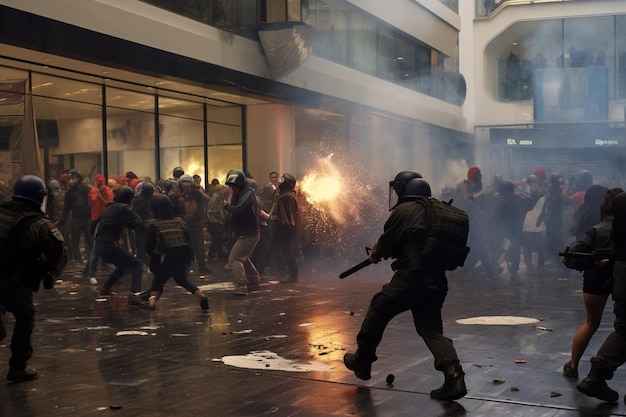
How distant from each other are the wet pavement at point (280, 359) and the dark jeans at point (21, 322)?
0.67 feet

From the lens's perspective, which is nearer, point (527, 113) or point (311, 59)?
point (311, 59)

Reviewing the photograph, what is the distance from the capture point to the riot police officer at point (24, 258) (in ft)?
20.5

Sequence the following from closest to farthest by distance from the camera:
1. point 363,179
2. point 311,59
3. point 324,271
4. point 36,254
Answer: point 36,254 < point 324,271 < point 363,179 < point 311,59

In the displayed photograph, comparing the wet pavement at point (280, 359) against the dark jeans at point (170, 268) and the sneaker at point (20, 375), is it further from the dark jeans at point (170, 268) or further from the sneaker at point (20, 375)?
the dark jeans at point (170, 268)

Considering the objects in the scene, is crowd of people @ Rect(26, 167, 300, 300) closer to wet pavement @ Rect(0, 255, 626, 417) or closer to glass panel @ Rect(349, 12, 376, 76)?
wet pavement @ Rect(0, 255, 626, 417)

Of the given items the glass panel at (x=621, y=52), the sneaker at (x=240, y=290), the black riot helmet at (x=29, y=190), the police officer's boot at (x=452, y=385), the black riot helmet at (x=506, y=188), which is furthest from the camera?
the glass panel at (x=621, y=52)

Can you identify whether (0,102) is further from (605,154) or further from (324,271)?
(605,154)

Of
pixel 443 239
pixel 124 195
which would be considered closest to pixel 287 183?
pixel 124 195

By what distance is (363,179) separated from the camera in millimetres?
16703

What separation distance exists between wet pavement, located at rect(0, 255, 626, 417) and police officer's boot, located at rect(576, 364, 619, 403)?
59mm

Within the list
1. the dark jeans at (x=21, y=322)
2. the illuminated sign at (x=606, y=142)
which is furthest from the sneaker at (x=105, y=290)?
the illuminated sign at (x=606, y=142)

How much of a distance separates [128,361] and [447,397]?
284 cm

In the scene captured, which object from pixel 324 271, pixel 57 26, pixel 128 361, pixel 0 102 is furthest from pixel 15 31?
pixel 128 361

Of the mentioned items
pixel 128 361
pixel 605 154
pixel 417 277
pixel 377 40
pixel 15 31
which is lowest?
pixel 128 361
